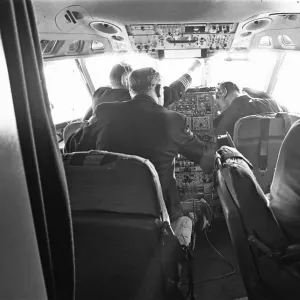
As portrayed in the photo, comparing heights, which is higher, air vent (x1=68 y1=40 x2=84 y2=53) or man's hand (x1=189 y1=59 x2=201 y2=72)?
air vent (x1=68 y1=40 x2=84 y2=53)

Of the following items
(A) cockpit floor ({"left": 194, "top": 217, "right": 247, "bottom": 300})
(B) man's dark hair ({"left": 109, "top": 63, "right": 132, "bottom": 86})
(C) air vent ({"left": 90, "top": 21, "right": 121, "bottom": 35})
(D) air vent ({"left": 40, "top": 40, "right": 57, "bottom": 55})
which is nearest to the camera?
(A) cockpit floor ({"left": 194, "top": 217, "right": 247, "bottom": 300})

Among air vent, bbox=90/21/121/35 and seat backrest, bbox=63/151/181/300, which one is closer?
seat backrest, bbox=63/151/181/300

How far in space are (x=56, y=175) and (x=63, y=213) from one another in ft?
0.28

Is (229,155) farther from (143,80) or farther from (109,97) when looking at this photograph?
(109,97)

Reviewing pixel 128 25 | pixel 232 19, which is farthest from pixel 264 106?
pixel 128 25

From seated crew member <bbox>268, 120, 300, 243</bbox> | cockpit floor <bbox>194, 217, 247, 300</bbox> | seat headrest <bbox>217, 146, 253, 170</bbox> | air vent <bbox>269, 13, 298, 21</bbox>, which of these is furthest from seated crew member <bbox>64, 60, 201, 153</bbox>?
seated crew member <bbox>268, 120, 300, 243</bbox>

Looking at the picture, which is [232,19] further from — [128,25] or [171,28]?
[128,25]

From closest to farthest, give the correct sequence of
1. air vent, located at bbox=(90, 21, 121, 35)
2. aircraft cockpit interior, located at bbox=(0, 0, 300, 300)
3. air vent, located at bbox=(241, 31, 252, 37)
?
aircraft cockpit interior, located at bbox=(0, 0, 300, 300) → air vent, located at bbox=(90, 21, 121, 35) → air vent, located at bbox=(241, 31, 252, 37)

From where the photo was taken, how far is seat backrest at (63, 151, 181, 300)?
97 cm

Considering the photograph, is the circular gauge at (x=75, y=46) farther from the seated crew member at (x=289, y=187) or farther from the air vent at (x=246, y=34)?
the seated crew member at (x=289, y=187)

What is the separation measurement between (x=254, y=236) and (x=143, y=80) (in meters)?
0.98

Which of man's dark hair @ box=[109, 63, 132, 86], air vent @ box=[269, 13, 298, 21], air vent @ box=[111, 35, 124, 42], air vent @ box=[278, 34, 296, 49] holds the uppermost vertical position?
air vent @ box=[269, 13, 298, 21]

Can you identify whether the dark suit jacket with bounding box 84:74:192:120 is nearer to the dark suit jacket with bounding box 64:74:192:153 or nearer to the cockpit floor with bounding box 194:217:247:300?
the dark suit jacket with bounding box 64:74:192:153

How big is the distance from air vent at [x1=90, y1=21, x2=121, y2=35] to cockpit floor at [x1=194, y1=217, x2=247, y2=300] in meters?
1.67
